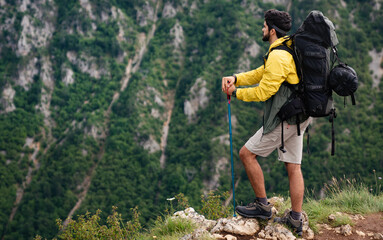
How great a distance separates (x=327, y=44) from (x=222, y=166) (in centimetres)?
7392

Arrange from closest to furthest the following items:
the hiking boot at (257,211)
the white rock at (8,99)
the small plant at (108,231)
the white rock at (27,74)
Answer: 1. the hiking boot at (257,211)
2. the small plant at (108,231)
3. the white rock at (8,99)
4. the white rock at (27,74)

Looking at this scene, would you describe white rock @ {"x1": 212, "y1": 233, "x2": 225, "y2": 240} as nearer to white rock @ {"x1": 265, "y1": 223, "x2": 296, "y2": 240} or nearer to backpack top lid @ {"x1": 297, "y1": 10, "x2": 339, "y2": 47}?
white rock @ {"x1": 265, "y1": 223, "x2": 296, "y2": 240}

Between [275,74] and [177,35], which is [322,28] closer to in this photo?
[275,74]

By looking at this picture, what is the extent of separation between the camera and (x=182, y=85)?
3969 inches

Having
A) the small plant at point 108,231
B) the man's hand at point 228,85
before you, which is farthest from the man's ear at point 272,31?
the small plant at point 108,231

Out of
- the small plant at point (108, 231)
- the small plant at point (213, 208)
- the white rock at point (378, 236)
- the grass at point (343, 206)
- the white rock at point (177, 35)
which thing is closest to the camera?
the white rock at point (378, 236)

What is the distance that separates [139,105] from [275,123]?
3610 inches

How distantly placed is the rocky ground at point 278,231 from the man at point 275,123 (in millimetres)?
145

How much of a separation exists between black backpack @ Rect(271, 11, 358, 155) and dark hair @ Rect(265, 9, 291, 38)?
0.25 metres

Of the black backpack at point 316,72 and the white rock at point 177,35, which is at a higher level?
the white rock at point 177,35

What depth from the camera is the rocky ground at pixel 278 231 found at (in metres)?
4.10

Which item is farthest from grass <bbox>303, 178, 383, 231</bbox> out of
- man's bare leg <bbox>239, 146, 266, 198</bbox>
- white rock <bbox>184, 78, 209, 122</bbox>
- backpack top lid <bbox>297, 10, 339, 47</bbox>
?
white rock <bbox>184, 78, 209, 122</bbox>

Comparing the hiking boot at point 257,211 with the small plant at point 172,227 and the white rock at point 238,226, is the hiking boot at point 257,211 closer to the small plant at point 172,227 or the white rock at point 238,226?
the white rock at point 238,226

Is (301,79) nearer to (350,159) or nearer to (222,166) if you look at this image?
Result: (350,159)
